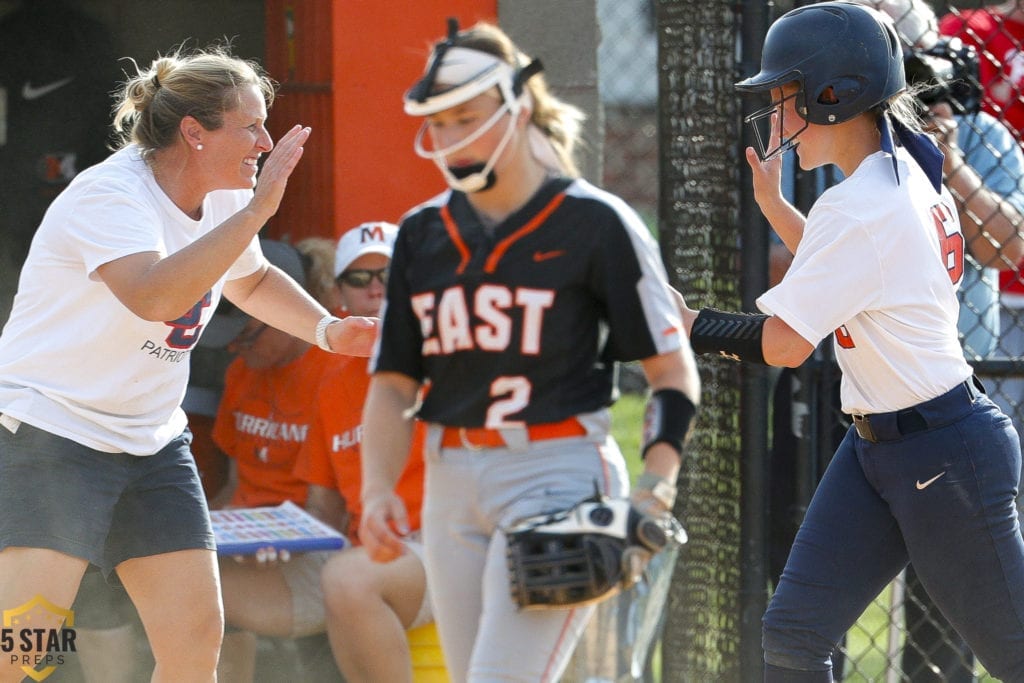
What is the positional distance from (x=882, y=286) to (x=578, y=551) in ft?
3.03

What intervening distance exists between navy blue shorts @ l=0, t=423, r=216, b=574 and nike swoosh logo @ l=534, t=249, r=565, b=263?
1.18 meters

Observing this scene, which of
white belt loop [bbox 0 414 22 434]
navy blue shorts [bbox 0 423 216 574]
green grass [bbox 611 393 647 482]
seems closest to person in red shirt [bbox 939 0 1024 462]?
navy blue shorts [bbox 0 423 216 574]

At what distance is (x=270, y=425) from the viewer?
478cm

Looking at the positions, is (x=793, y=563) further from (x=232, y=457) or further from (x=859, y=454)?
(x=232, y=457)

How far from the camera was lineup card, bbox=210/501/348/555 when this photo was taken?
4242 mm

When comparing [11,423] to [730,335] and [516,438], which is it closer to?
[516,438]

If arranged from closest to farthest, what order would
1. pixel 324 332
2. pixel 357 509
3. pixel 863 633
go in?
pixel 324 332 < pixel 357 509 < pixel 863 633

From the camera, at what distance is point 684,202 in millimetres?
4562

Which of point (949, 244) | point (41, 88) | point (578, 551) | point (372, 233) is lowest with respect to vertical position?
point (578, 551)

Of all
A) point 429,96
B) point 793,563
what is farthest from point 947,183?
point 429,96

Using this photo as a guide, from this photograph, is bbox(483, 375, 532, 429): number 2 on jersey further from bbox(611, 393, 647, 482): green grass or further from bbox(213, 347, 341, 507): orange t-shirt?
bbox(611, 393, 647, 482): green grass

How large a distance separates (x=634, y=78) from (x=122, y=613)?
256 inches

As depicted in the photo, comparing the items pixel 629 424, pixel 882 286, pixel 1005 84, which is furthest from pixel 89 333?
pixel 629 424

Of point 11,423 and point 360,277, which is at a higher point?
point 360,277
